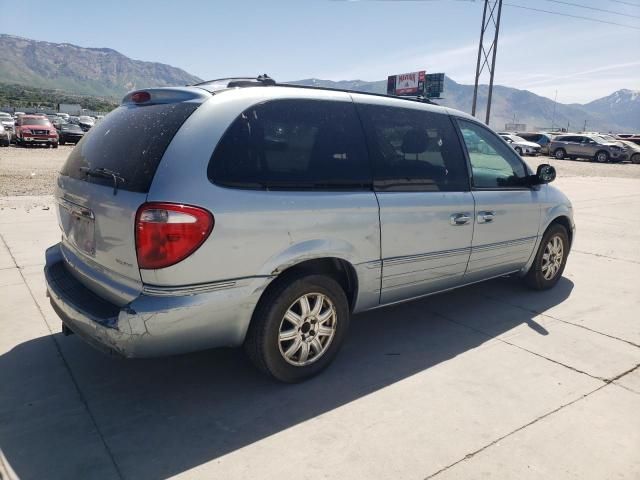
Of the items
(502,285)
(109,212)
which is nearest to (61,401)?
(109,212)

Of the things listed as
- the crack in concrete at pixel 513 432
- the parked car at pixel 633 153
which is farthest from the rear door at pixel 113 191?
the parked car at pixel 633 153

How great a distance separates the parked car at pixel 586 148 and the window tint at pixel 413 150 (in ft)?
102

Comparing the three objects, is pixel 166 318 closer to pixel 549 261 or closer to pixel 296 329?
pixel 296 329

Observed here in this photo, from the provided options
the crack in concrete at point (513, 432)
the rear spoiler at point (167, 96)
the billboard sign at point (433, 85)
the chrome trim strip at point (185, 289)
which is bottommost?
the crack in concrete at point (513, 432)

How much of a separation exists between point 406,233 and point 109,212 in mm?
1911

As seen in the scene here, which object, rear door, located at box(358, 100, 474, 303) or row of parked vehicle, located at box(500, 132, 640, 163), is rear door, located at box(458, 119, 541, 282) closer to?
rear door, located at box(358, 100, 474, 303)

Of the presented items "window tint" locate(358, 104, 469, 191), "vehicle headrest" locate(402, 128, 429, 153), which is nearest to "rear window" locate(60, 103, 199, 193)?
"window tint" locate(358, 104, 469, 191)

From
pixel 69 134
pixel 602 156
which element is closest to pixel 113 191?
pixel 69 134

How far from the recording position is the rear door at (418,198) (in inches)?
131

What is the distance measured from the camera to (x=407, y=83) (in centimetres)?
7050

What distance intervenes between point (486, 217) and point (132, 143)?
2.75 meters

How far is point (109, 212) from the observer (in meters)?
2.63

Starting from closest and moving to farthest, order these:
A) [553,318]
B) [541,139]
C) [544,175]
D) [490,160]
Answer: [490,160], [553,318], [544,175], [541,139]

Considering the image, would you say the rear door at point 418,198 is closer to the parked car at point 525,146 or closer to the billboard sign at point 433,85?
the parked car at point 525,146
